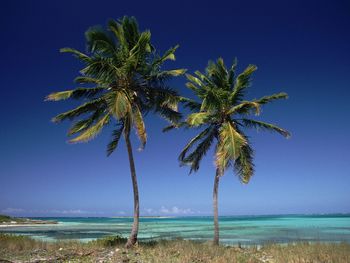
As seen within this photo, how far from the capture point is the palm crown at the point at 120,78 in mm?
17953

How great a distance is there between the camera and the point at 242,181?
18609mm

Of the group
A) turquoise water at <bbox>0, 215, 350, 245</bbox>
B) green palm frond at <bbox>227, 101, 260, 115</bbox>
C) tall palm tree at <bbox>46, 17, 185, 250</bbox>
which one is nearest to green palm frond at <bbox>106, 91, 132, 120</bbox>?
tall palm tree at <bbox>46, 17, 185, 250</bbox>

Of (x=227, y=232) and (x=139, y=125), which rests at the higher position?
(x=139, y=125)

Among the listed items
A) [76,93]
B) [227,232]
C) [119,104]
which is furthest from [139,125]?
[227,232]

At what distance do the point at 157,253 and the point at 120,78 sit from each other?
8522 mm

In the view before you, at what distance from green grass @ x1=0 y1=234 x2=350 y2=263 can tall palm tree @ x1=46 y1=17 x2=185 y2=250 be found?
71.9 inches

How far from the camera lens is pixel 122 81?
1848 cm

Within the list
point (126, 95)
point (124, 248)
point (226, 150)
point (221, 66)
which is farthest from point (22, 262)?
point (221, 66)

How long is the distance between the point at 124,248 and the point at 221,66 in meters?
10.7

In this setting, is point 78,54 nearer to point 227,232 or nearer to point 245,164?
point 245,164

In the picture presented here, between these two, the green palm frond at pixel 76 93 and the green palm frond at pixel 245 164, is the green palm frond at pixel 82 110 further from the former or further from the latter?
the green palm frond at pixel 245 164

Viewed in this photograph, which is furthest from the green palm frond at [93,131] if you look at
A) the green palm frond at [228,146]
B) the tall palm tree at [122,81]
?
the green palm frond at [228,146]

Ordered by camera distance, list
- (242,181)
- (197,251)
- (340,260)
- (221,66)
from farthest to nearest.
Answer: (221,66)
(242,181)
(197,251)
(340,260)

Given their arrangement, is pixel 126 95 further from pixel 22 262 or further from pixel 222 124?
pixel 22 262
